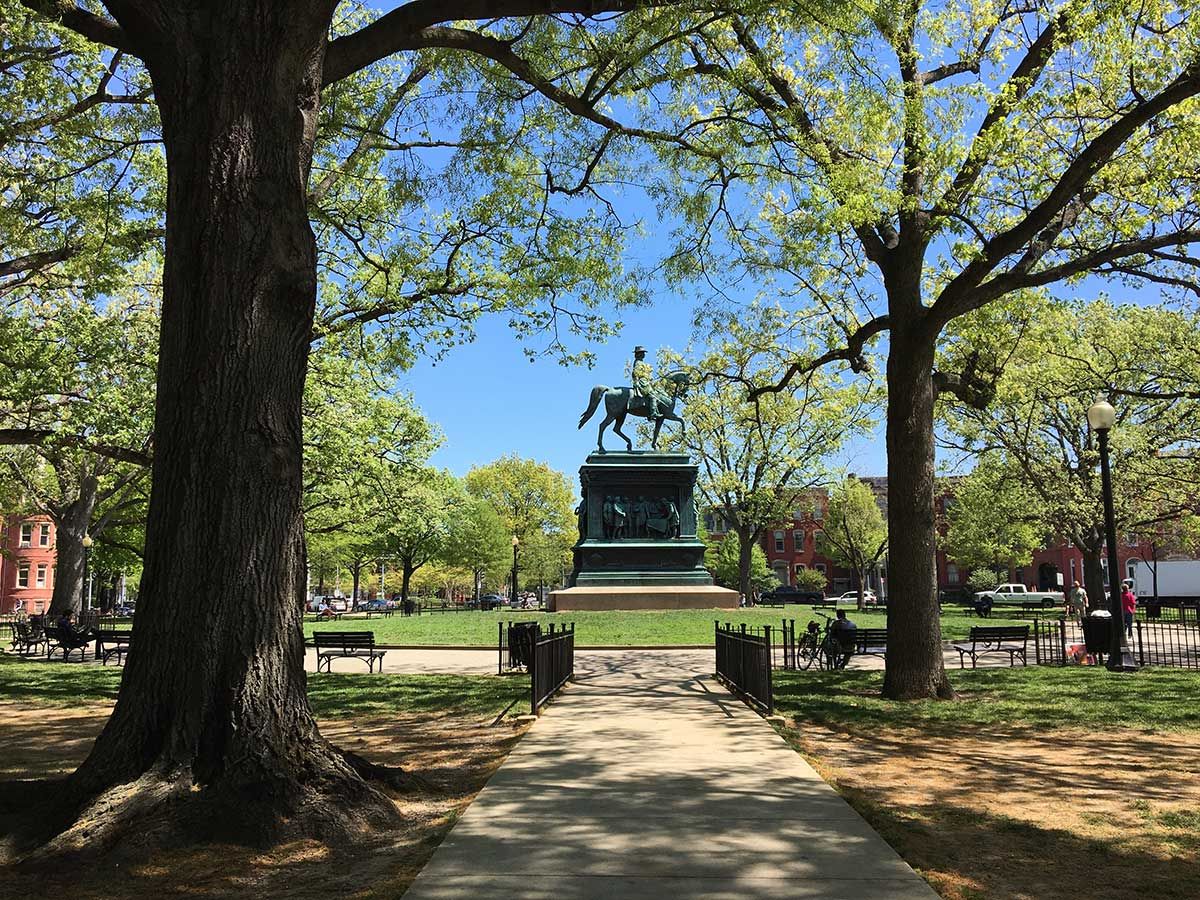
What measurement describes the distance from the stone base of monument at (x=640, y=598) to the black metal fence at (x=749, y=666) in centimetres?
1560

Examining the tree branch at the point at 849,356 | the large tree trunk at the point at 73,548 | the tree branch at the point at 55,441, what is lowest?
the large tree trunk at the point at 73,548

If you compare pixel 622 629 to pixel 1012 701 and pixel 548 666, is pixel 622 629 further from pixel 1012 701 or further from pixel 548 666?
pixel 1012 701

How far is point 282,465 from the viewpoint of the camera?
20.2ft

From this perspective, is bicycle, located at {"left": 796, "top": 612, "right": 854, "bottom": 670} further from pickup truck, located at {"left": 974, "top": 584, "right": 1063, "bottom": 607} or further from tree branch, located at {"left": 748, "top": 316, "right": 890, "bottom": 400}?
pickup truck, located at {"left": 974, "top": 584, "right": 1063, "bottom": 607}

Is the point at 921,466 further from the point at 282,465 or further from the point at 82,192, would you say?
the point at 82,192

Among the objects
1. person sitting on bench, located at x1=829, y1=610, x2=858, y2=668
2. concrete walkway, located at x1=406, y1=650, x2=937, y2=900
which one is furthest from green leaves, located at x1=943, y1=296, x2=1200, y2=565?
concrete walkway, located at x1=406, y1=650, x2=937, y2=900

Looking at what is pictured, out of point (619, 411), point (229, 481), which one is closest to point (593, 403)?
point (619, 411)

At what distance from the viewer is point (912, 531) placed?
12750 mm

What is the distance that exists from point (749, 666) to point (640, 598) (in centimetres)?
1860

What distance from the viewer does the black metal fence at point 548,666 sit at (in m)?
11.0

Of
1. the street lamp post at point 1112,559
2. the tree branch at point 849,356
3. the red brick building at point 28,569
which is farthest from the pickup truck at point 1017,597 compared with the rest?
the red brick building at point 28,569

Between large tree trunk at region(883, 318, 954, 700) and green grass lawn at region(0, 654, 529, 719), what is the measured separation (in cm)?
540

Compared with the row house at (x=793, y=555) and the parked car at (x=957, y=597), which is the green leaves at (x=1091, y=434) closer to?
the parked car at (x=957, y=597)

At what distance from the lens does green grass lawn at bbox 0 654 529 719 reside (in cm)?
1252
